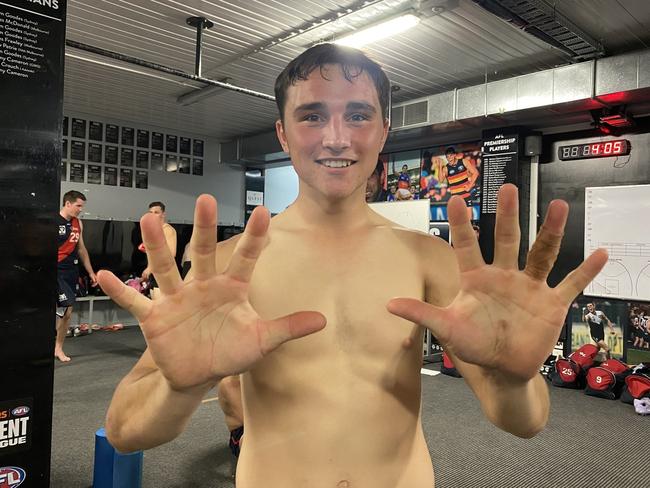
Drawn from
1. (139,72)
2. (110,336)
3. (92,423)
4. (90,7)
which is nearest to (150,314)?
(92,423)

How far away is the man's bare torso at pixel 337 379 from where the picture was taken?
996 millimetres

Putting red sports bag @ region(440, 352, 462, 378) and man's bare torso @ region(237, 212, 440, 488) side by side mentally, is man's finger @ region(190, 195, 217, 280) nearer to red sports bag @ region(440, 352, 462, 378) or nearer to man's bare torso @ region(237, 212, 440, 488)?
man's bare torso @ region(237, 212, 440, 488)

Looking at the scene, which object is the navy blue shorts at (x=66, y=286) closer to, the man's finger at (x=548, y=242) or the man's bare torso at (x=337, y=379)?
the man's bare torso at (x=337, y=379)

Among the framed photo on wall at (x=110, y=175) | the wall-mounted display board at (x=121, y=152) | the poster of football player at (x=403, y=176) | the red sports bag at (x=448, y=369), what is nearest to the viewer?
the red sports bag at (x=448, y=369)

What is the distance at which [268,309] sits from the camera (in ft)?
3.48

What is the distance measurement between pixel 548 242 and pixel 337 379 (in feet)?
1.60

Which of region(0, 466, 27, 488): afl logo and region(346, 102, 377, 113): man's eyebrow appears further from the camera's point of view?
region(0, 466, 27, 488): afl logo

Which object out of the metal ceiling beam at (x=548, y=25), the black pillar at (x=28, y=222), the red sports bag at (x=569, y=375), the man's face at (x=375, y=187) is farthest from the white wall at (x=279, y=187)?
the black pillar at (x=28, y=222)

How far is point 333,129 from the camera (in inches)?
41.0

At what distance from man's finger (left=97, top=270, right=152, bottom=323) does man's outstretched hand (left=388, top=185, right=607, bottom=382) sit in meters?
0.41

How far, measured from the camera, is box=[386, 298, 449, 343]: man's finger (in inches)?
32.6

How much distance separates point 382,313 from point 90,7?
4.10 m

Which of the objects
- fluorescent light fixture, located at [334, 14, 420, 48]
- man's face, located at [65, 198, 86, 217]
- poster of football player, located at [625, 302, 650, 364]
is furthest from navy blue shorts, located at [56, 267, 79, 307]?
poster of football player, located at [625, 302, 650, 364]

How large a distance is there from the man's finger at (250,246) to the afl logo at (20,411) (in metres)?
1.74
